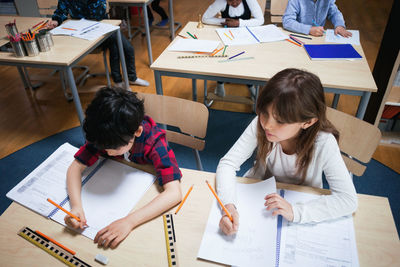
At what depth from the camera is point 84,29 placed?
90.6 inches

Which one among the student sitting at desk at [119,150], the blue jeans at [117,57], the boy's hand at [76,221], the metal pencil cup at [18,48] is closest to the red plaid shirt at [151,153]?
the student sitting at desk at [119,150]

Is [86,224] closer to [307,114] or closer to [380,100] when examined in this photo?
[307,114]

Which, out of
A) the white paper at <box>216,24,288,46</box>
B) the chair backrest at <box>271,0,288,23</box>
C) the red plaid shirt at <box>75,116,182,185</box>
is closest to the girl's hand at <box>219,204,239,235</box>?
the red plaid shirt at <box>75,116,182,185</box>

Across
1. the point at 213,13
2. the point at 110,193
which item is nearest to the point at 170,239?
the point at 110,193

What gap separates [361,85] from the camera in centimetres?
152

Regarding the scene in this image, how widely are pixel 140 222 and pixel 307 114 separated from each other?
618mm

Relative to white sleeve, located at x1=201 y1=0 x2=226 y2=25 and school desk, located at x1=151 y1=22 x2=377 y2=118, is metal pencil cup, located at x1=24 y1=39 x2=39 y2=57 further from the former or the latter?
white sleeve, located at x1=201 y1=0 x2=226 y2=25

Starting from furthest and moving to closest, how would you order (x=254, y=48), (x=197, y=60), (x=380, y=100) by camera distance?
(x=380, y=100)
(x=254, y=48)
(x=197, y=60)

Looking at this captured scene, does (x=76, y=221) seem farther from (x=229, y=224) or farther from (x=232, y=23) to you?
(x=232, y=23)

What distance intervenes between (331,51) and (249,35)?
579mm

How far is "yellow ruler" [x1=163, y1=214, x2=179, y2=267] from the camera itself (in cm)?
79

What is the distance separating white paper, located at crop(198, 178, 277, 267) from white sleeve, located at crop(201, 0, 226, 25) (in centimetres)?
174

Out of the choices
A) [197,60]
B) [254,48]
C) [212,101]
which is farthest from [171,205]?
[212,101]

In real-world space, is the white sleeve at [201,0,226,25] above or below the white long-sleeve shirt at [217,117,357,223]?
above
